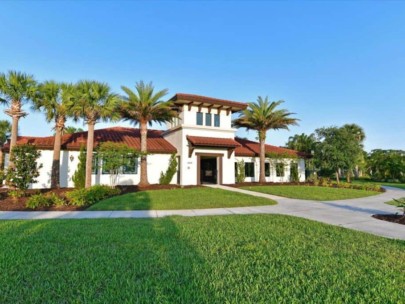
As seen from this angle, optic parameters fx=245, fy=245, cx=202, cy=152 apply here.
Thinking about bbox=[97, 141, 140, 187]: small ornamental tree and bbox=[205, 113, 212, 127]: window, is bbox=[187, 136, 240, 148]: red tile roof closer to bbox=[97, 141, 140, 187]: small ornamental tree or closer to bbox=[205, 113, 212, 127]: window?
bbox=[205, 113, 212, 127]: window

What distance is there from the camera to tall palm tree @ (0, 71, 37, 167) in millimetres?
16203

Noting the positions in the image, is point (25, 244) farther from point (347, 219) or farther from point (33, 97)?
point (33, 97)

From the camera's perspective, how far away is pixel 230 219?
28.6 feet

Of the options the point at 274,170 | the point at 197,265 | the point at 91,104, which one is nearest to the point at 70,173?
the point at 91,104

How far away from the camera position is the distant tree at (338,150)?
27.5 meters

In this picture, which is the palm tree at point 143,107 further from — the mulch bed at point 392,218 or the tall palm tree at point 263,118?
the mulch bed at point 392,218

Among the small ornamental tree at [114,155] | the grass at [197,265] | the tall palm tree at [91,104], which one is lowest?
the grass at [197,265]

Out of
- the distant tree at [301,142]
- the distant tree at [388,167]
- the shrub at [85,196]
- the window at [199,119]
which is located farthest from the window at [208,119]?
the distant tree at [388,167]

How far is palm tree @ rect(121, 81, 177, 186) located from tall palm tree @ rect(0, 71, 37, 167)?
6234mm

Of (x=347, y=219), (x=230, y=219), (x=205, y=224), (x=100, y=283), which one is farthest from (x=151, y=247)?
(x=347, y=219)

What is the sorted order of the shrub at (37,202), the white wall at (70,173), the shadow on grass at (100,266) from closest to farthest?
the shadow on grass at (100,266) → the shrub at (37,202) → the white wall at (70,173)

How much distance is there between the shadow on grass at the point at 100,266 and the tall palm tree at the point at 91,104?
10.8 m

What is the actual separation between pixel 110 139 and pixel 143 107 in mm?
5551

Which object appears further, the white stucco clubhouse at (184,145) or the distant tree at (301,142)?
the distant tree at (301,142)
